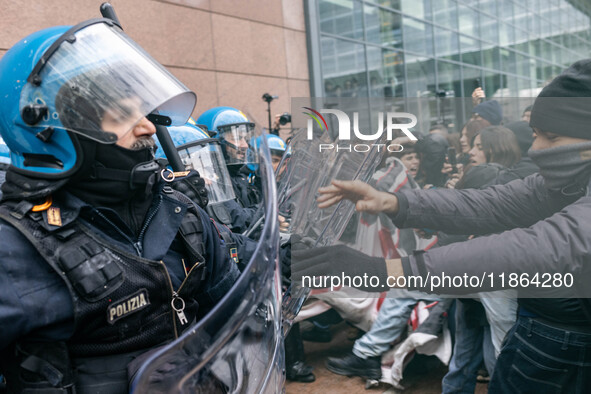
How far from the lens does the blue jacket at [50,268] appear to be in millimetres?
1175

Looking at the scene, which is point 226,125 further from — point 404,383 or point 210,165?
point 404,383

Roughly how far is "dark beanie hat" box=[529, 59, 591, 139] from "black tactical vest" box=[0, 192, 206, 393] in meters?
1.54

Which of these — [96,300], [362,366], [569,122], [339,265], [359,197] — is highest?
[569,122]

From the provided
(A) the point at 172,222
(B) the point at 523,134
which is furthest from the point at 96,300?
(B) the point at 523,134

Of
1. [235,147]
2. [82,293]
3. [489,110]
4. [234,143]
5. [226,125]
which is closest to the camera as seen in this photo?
[82,293]

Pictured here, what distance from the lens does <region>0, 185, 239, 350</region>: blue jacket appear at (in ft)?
3.85

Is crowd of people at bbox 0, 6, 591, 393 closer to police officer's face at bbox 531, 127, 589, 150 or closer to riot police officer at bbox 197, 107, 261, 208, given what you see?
police officer's face at bbox 531, 127, 589, 150

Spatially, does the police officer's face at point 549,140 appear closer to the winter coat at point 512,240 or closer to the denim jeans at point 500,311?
the winter coat at point 512,240

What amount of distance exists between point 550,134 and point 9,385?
6.70 ft

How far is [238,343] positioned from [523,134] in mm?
1732

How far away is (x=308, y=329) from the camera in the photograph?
458 cm

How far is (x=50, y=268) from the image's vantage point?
1.26m

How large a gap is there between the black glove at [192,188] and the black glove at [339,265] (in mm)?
435

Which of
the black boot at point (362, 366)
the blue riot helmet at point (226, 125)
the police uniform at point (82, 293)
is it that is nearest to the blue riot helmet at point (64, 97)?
the police uniform at point (82, 293)
